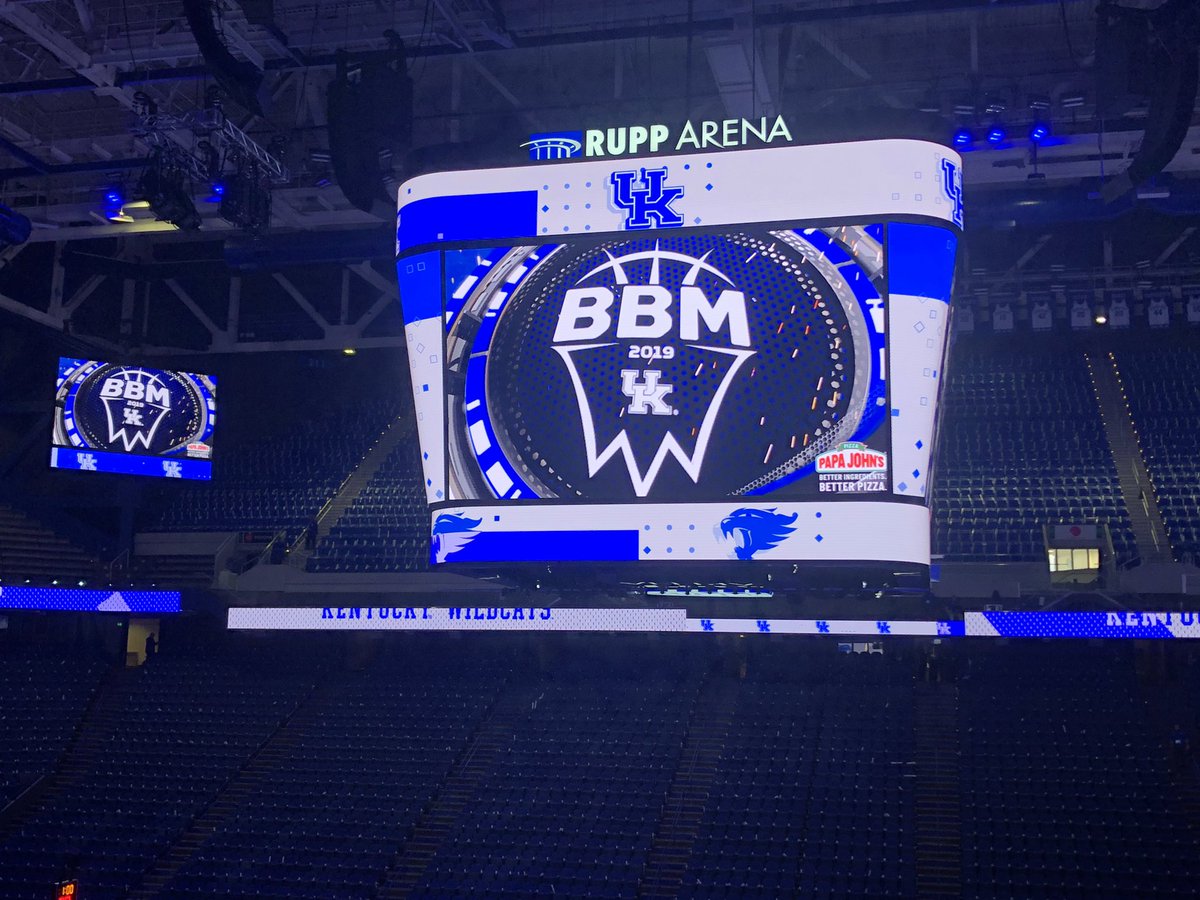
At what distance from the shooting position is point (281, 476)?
84.9ft

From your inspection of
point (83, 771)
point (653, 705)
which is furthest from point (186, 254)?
point (653, 705)

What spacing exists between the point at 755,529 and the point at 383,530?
15.8 meters

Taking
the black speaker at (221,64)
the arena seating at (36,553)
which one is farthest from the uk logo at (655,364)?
the arena seating at (36,553)

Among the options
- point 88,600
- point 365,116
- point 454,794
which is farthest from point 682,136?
point 88,600

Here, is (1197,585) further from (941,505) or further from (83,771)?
(83,771)

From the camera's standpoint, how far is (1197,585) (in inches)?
731

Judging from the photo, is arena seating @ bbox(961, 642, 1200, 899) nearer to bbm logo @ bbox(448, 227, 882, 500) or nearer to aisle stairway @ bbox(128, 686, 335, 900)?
bbm logo @ bbox(448, 227, 882, 500)

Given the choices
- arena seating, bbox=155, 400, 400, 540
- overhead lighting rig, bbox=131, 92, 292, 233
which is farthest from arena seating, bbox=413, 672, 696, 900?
overhead lighting rig, bbox=131, 92, 292, 233

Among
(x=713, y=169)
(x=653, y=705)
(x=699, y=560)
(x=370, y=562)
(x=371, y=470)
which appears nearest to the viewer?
(x=699, y=560)

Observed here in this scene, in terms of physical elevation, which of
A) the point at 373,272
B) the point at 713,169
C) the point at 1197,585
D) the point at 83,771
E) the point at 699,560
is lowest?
the point at 83,771

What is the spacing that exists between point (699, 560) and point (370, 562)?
14.9 meters

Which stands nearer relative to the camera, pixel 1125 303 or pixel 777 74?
pixel 777 74

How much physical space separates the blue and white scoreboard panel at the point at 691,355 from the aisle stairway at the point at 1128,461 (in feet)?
41.8

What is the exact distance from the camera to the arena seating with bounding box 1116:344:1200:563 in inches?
817
